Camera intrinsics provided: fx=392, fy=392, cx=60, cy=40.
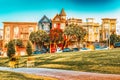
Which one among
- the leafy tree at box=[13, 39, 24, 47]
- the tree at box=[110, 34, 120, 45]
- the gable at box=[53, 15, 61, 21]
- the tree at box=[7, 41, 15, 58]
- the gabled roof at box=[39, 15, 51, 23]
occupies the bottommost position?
the tree at box=[7, 41, 15, 58]

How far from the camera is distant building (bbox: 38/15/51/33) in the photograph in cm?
1647

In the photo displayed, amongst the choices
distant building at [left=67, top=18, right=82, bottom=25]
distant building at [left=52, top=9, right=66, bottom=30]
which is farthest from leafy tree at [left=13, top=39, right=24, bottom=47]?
distant building at [left=67, top=18, right=82, bottom=25]

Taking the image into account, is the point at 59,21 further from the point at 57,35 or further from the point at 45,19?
the point at 45,19

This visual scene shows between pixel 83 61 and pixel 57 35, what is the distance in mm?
2538

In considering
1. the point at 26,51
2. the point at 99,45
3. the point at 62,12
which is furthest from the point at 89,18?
the point at 26,51

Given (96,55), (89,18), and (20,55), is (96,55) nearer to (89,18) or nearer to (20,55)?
(89,18)

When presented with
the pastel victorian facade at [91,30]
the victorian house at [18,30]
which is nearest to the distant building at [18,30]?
the victorian house at [18,30]

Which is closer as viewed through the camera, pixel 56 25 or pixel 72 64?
pixel 72 64

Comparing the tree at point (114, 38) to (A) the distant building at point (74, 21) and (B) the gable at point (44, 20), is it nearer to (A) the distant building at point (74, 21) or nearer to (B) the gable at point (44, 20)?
(A) the distant building at point (74, 21)

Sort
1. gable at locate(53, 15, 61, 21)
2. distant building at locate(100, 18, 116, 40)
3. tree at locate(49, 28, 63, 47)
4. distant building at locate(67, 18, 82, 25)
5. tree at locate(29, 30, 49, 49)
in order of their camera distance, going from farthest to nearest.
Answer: tree at locate(49, 28, 63, 47), tree at locate(29, 30, 49, 49), gable at locate(53, 15, 61, 21), distant building at locate(67, 18, 82, 25), distant building at locate(100, 18, 116, 40)

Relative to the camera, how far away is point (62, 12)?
1555 centimetres

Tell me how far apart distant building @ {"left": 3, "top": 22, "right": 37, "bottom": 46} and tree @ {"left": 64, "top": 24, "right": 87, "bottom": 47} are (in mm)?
1568

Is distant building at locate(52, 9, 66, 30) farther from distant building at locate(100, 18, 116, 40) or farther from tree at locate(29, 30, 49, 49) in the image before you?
distant building at locate(100, 18, 116, 40)

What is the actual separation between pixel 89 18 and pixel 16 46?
362 cm
